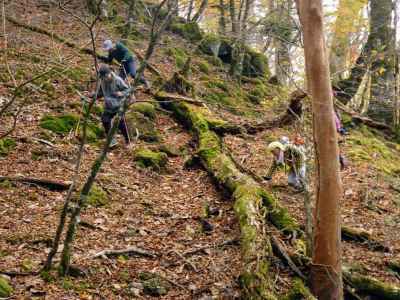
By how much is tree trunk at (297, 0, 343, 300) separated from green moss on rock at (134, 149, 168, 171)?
13.8ft

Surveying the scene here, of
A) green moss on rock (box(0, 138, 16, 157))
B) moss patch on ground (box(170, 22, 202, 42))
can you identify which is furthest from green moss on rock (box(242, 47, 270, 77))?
green moss on rock (box(0, 138, 16, 157))

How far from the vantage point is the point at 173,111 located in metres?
11.5

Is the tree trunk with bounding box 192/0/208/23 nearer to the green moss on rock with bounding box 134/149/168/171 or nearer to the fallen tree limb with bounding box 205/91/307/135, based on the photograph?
the fallen tree limb with bounding box 205/91/307/135

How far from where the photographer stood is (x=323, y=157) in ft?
16.7

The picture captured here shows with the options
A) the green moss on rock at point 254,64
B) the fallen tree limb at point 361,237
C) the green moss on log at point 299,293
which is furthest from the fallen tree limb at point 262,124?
the green moss on rock at point 254,64

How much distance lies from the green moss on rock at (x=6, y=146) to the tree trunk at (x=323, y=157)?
514cm

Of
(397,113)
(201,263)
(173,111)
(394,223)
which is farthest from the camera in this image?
(397,113)

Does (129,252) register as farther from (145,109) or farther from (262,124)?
(262,124)

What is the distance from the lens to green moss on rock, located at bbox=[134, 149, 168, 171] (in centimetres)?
871

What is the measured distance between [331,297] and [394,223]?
358cm

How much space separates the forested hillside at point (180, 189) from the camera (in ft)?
16.3

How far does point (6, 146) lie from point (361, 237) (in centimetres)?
615

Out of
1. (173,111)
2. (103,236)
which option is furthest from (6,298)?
(173,111)

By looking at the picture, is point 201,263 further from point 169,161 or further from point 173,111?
point 173,111
